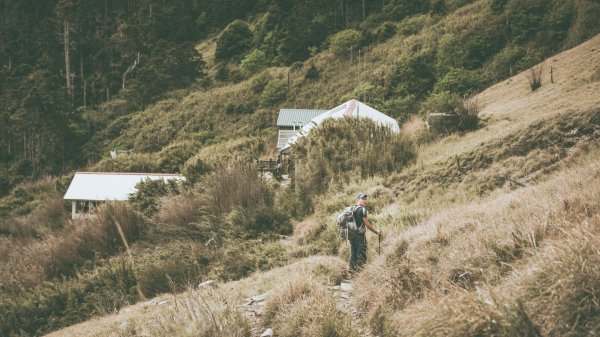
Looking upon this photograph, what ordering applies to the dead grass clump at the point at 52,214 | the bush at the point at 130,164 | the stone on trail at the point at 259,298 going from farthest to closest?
the bush at the point at 130,164 → the dead grass clump at the point at 52,214 → the stone on trail at the point at 259,298

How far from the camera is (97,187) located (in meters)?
28.2

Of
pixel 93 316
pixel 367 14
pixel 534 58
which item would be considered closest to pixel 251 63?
pixel 367 14

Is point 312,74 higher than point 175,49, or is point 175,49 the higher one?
point 175,49

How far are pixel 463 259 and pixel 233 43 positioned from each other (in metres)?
57.3

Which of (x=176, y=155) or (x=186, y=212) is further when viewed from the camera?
(x=176, y=155)

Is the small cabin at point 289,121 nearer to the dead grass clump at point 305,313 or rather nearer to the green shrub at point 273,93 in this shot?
the green shrub at point 273,93

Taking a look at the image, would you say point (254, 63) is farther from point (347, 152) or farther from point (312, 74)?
point (347, 152)

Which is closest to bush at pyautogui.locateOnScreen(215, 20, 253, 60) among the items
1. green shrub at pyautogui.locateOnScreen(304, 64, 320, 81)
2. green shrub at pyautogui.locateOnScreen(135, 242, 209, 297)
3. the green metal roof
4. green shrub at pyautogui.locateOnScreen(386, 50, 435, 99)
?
green shrub at pyautogui.locateOnScreen(304, 64, 320, 81)

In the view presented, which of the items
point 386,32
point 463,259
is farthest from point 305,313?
point 386,32

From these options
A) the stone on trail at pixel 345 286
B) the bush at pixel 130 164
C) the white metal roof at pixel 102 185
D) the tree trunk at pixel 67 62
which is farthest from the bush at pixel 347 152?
the tree trunk at pixel 67 62

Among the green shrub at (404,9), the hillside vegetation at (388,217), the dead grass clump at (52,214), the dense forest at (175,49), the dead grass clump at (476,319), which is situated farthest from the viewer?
the green shrub at (404,9)

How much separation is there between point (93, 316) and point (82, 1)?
72.2m

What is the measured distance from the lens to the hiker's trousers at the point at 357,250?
8.62 meters

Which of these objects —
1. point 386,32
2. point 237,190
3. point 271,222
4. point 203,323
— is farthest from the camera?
point 386,32
